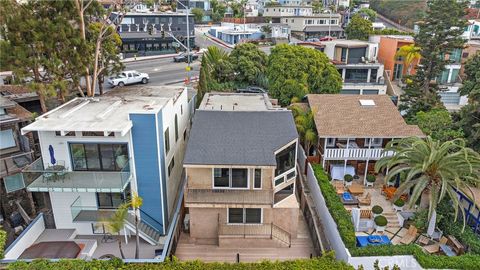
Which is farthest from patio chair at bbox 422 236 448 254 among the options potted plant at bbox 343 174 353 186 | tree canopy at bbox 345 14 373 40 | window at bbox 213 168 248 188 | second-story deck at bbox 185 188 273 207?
tree canopy at bbox 345 14 373 40

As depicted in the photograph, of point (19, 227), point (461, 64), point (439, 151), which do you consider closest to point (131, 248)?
point (19, 227)

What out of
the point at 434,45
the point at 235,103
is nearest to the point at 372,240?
the point at 235,103

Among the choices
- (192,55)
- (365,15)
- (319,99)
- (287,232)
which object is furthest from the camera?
(365,15)

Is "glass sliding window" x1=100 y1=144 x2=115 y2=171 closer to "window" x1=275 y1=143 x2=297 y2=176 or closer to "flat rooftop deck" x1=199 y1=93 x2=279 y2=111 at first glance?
"flat rooftop deck" x1=199 y1=93 x2=279 y2=111

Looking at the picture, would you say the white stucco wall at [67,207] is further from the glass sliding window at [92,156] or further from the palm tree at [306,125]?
the palm tree at [306,125]

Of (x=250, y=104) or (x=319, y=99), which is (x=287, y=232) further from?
(x=319, y=99)

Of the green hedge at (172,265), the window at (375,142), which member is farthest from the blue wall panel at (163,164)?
the window at (375,142)
